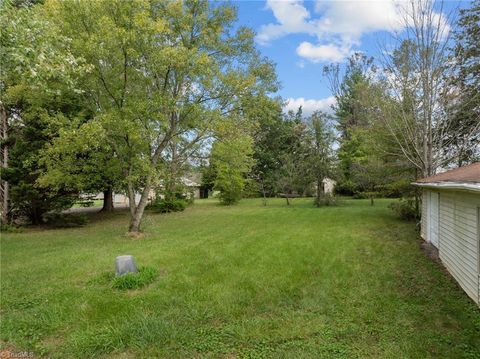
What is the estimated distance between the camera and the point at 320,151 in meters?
18.0

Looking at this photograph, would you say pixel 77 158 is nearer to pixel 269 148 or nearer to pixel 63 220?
pixel 63 220

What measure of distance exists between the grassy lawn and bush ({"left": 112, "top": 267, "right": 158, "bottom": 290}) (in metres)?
0.16

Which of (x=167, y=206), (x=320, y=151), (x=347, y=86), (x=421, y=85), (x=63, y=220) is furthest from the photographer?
(x=347, y=86)

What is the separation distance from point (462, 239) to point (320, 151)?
13.0 meters

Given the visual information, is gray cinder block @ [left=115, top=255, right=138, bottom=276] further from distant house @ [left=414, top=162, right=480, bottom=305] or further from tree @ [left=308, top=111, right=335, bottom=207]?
tree @ [left=308, top=111, right=335, bottom=207]

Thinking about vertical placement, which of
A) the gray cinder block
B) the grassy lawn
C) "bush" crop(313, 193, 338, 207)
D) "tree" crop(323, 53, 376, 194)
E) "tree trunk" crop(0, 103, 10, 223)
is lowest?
the grassy lawn

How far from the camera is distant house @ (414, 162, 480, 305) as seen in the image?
455 cm

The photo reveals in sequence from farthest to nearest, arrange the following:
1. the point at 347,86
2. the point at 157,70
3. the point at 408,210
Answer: the point at 347,86 < the point at 408,210 < the point at 157,70

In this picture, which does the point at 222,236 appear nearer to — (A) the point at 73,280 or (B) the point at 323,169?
(A) the point at 73,280

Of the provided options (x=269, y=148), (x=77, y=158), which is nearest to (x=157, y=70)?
(x=77, y=158)

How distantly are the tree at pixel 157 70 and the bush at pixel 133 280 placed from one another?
14.0 feet

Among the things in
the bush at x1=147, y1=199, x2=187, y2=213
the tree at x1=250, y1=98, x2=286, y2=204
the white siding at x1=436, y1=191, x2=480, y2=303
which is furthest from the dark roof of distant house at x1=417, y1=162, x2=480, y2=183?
the tree at x1=250, y1=98, x2=286, y2=204

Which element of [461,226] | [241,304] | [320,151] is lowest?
[241,304]

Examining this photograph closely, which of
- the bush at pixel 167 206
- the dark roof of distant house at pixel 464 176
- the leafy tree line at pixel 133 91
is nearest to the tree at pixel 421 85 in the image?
the dark roof of distant house at pixel 464 176
